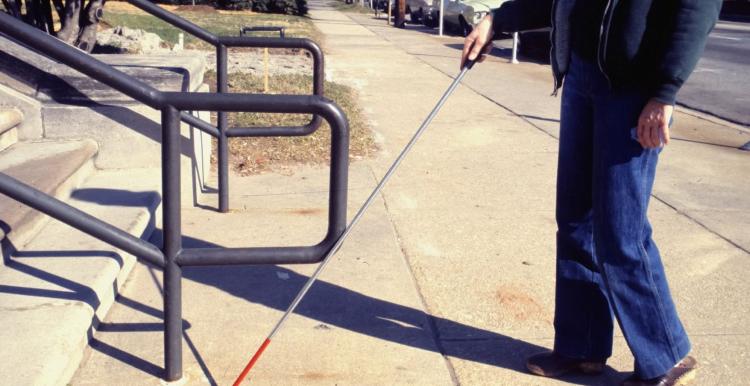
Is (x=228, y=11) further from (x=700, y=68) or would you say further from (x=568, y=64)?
(x=568, y=64)

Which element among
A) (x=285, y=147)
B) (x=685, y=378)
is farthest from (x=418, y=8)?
(x=685, y=378)

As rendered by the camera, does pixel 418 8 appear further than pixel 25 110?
Yes

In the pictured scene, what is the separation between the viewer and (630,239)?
2.92 meters

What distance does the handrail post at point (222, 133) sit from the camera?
4.93 meters

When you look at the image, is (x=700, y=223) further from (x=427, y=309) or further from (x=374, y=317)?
(x=374, y=317)

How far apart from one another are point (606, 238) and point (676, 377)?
61 cm

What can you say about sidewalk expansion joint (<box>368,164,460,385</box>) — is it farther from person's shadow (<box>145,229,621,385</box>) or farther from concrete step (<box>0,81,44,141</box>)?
concrete step (<box>0,81,44,141</box>)

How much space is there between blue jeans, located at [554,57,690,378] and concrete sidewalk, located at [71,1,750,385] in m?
0.26

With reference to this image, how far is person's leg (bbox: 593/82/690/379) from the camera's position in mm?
2859

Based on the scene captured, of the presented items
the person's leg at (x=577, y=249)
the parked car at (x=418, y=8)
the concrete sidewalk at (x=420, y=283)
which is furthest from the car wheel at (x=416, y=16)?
the person's leg at (x=577, y=249)

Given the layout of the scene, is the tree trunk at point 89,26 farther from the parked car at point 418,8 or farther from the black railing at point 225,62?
the parked car at point 418,8

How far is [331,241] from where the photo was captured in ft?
9.29

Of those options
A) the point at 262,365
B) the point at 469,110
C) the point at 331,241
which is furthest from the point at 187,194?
the point at 469,110

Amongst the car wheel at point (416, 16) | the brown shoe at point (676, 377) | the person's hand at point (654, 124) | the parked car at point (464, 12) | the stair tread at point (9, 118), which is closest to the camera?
the person's hand at point (654, 124)
